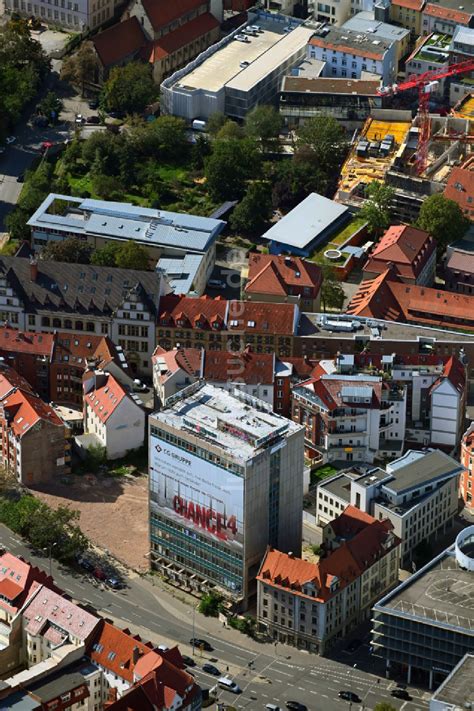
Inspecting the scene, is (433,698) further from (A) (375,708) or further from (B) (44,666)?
(B) (44,666)

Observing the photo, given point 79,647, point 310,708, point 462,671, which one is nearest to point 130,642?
point 79,647

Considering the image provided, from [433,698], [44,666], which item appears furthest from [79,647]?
[433,698]

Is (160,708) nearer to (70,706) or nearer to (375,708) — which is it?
(70,706)

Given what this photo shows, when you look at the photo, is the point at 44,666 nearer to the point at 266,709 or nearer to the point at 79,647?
the point at 79,647

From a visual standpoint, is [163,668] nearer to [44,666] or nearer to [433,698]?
[44,666]

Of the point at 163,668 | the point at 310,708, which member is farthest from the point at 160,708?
the point at 310,708
